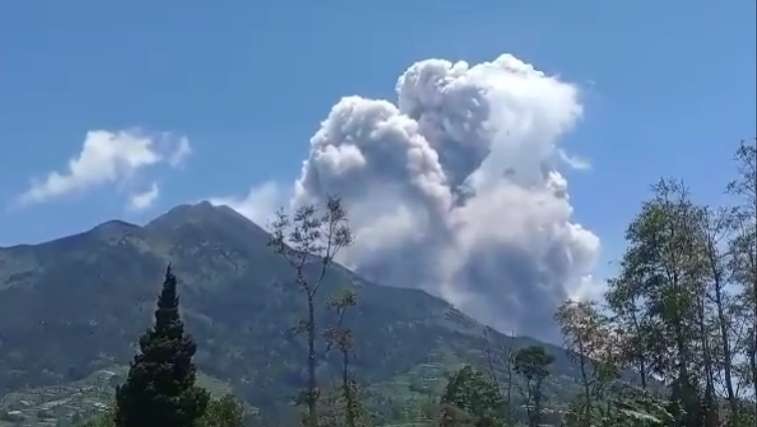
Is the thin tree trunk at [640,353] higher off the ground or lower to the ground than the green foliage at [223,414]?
higher

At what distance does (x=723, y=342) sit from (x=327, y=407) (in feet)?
75.1

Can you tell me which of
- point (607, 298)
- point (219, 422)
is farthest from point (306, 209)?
point (607, 298)

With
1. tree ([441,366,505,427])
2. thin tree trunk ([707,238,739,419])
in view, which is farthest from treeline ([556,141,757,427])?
tree ([441,366,505,427])

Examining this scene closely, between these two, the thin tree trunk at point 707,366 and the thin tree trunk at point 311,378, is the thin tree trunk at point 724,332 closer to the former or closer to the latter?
the thin tree trunk at point 707,366

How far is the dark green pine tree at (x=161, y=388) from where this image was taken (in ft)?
137

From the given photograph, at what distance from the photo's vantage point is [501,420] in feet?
230

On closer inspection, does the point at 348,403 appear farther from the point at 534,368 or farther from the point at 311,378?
the point at 534,368

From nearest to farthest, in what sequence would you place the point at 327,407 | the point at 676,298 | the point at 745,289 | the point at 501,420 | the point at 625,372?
1. the point at 745,289
2. the point at 676,298
3. the point at 625,372
4. the point at 327,407
5. the point at 501,420

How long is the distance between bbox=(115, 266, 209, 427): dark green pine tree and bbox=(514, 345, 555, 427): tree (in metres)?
36.2

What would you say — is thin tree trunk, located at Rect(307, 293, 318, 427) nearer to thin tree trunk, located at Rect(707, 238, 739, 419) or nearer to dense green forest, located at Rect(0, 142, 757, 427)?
dense green forest, located at Rect(0, 142, 757, 427)

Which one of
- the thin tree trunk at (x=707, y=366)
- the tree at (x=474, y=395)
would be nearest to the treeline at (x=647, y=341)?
the thin tree trunk at (x=707, y=366)

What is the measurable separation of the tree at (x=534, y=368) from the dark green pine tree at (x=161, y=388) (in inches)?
1423

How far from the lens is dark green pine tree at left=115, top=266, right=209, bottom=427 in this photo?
41625 millimetres

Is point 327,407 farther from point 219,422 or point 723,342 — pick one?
point 723,342
